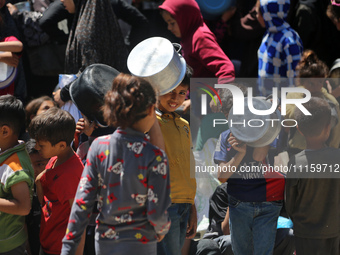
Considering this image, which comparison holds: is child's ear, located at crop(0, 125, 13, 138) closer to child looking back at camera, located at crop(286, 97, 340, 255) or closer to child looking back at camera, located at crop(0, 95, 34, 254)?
child looking back at camera, located at crop(0, 95, 34, 254)

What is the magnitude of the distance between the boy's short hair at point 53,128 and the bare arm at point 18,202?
34cm

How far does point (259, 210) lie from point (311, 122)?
708 millimetres

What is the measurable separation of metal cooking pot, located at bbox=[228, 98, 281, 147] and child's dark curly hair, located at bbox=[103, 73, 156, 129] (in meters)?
1.11

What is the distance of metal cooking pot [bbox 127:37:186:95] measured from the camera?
10.2 ft

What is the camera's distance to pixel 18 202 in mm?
3309

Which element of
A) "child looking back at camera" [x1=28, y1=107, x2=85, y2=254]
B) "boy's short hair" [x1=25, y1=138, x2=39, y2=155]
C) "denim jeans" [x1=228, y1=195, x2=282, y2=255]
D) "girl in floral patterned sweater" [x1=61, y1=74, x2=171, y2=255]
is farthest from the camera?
"boy's short hair" [x1=25, y1=138, x2=39, y2=155]

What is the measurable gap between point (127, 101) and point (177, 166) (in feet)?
2.82

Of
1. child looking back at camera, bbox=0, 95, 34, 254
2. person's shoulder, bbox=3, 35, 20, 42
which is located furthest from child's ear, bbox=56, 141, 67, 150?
person's shoulder, bbox=3, 35, 20, 42

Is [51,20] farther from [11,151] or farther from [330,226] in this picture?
[330,226]

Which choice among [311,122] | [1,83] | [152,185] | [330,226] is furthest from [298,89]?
[1,83]

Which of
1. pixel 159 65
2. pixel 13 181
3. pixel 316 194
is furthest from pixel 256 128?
pixel 13 181

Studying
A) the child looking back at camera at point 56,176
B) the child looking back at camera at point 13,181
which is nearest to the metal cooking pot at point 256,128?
the child looking back at camera at point 56,176

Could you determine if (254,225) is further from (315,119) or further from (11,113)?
(11,113)

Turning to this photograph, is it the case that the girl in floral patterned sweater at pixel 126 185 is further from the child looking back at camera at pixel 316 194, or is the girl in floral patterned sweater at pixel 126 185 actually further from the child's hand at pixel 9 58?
the child's hand at pixel 9 58
